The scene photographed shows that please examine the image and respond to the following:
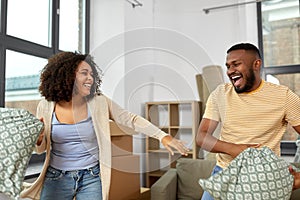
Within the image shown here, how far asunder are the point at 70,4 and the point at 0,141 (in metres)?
1.78

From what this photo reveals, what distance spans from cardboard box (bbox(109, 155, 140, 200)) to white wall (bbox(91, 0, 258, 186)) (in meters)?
0.08

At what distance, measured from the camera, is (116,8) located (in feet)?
7.82

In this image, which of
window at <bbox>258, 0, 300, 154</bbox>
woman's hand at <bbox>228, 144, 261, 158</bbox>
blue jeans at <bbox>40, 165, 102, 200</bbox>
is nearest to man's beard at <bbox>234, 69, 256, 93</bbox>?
woman's hand at <bbox>228, 144, 261, 158</bbox>

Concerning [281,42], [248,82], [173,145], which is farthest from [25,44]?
[281,42]

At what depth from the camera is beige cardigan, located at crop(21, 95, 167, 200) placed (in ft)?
3.59

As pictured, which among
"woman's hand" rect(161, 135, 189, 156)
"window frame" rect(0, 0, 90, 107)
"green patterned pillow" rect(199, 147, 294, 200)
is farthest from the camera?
"window frame" rect(0, 0, 90, 107)

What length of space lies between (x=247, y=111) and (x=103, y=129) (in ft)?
1.76

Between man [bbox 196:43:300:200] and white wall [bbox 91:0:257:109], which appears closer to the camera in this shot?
man [bbox 196:43:300:200]

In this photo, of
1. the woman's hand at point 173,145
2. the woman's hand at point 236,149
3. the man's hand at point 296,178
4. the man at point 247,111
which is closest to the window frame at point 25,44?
the woman's hand at point 173,145

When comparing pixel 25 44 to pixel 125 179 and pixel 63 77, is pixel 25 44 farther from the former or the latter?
pixel 125 179

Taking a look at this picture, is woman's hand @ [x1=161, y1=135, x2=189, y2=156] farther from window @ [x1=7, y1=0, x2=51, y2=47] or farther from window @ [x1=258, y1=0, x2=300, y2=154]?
window @ [x1=258, y1=0, x2=300, y2=154]

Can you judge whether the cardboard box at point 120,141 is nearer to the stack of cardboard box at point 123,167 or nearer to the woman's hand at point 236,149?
the stack of cardboard box at point 123,167

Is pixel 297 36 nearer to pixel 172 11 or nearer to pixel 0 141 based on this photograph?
pixel 172 11

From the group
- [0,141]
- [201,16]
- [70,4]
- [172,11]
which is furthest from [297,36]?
[0,141]
